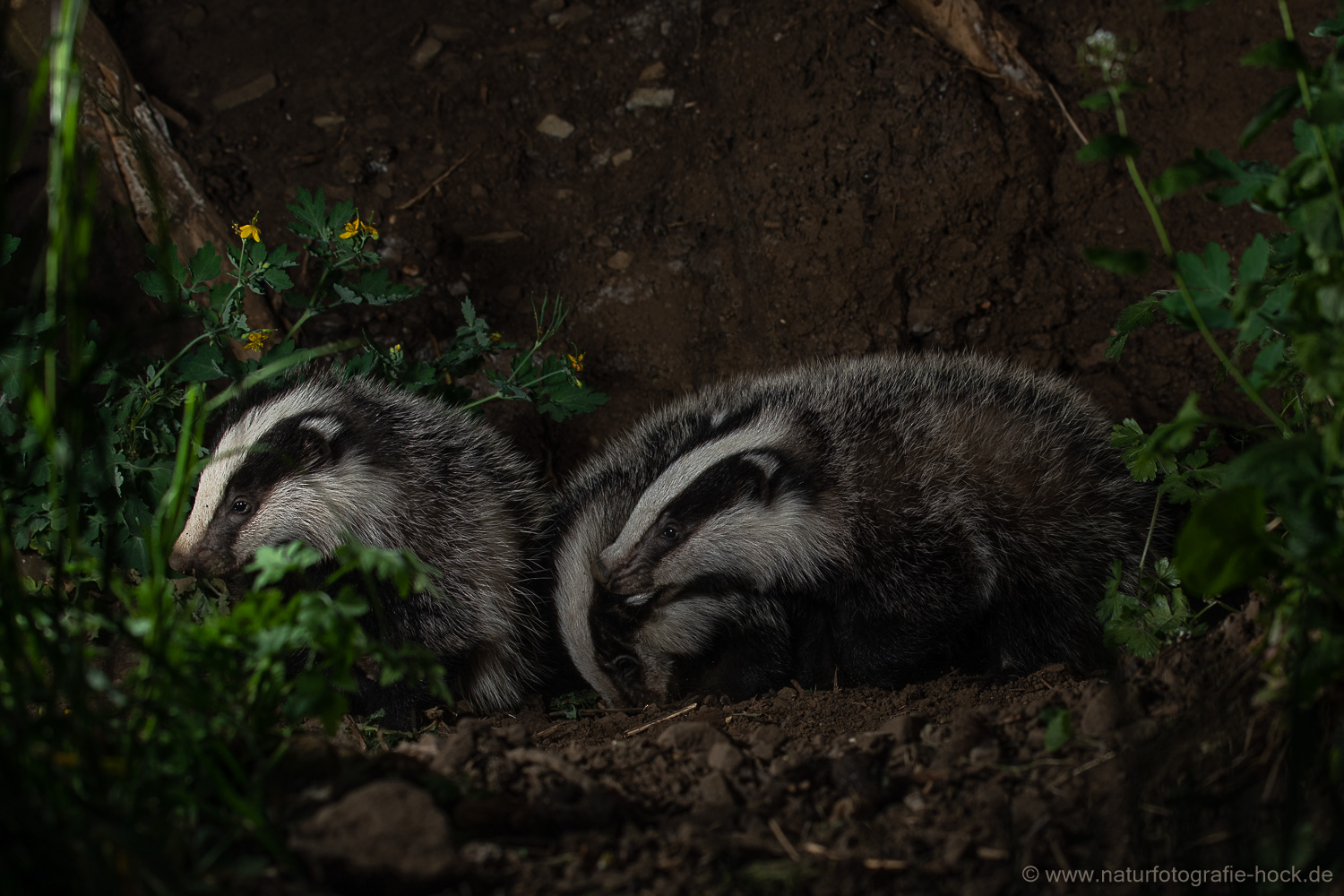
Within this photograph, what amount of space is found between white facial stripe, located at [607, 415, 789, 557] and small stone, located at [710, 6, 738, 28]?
8.34 feet

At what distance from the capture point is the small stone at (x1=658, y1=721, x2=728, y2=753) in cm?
239

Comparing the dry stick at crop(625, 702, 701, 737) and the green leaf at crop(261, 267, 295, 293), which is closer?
the dry stick at crop(625, 702, 701, 737)

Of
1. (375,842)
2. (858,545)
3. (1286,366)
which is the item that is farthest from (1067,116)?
(375,842)

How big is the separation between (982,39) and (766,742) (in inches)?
158

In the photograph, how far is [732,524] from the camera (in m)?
3.88

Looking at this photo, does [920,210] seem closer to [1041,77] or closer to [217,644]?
[1041,77]

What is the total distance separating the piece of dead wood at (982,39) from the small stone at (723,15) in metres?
0.94

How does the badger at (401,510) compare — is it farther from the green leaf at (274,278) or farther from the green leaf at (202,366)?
the green leaf at (274,278)

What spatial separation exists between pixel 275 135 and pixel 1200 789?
506 centimetres

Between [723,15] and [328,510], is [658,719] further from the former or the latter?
[723,15]

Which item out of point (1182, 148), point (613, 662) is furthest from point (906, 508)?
point (1182, 148)

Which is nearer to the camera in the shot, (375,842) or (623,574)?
(375,842)

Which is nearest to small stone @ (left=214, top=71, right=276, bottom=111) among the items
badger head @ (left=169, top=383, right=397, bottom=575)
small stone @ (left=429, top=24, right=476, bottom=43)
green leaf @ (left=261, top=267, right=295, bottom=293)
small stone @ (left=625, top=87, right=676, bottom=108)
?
small stone @ (left=429, top=24, right=476, bottom=43)

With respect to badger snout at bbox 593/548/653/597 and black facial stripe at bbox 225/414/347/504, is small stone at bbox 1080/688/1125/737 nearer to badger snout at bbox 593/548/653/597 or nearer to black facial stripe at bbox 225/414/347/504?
badger snout at bbox 593/548/653/597
